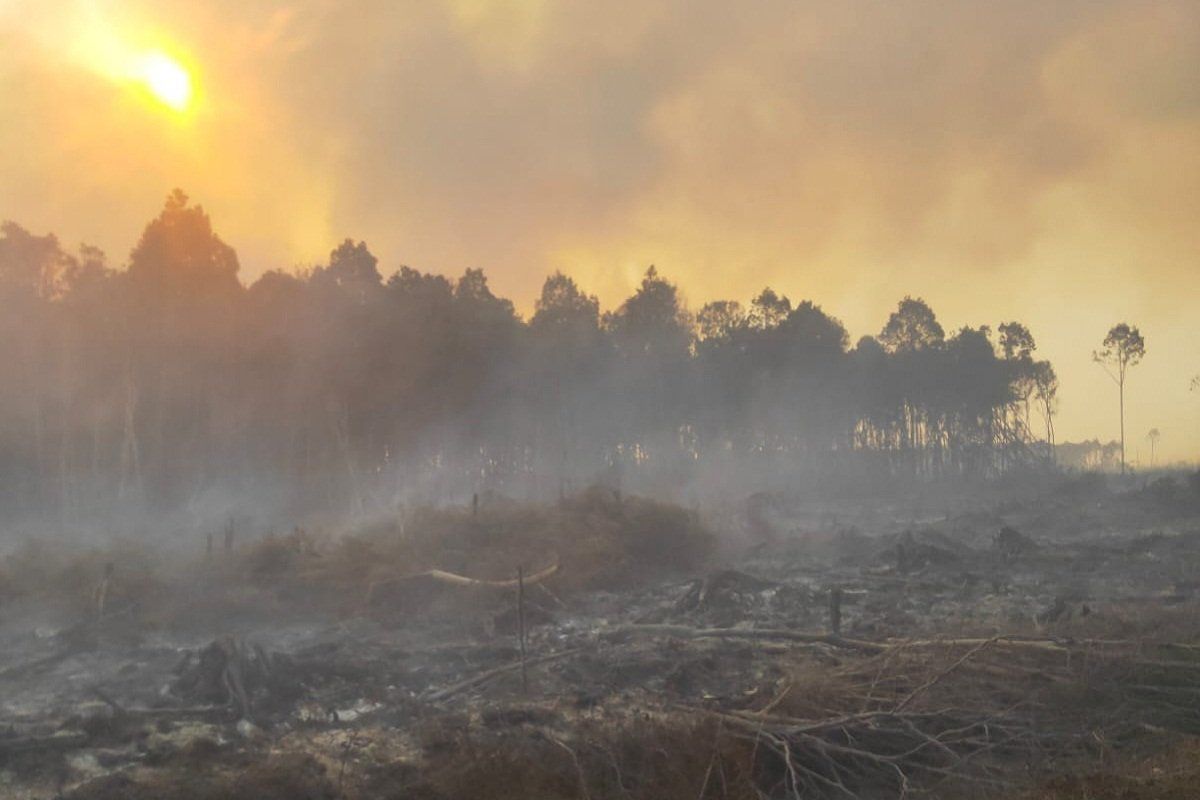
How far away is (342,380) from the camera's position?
3850 centimetres

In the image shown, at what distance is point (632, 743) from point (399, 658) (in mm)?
6655

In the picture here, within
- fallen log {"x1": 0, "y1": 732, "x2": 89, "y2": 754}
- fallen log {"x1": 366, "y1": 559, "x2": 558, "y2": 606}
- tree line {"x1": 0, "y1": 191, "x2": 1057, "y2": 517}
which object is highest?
tree line {"x1": 0, "y1": 191, "x2": 1057, "y2": 517}

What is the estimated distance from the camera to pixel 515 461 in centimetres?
5453

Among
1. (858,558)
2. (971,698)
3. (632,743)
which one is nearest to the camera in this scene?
(632,743)

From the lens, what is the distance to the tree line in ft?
117

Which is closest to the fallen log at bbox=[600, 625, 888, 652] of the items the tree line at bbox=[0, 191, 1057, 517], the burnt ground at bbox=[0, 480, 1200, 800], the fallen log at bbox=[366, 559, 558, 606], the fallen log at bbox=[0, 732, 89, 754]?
the burnt ground at bbox=[0, 480, 1200, 800]

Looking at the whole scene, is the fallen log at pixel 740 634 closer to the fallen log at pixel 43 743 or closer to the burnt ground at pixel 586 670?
the burnt ground at pixel 586 670

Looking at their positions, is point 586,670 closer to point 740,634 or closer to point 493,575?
point 740,634

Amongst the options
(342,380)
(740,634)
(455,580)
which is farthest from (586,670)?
(342,380)

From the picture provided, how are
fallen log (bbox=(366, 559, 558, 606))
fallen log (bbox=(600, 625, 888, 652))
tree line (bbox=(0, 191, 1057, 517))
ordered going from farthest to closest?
tree line (bbox=(0, 191, 1057, 517))
fallen log (bbox=(366, 559, 558, 606))
fallen log (bbox=(600, 625, 888, 652))

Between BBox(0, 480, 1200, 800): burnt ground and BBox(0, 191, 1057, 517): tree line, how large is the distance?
14793 mm

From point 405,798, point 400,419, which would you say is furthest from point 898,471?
point 405,798

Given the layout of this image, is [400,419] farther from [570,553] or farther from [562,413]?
[570,553]

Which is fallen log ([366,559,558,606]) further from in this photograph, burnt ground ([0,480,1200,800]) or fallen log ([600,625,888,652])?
fallen log ([600,625,888,652])
